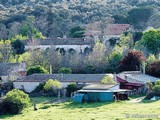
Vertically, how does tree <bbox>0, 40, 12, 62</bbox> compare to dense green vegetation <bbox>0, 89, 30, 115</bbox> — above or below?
above

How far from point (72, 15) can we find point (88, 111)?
6159cm

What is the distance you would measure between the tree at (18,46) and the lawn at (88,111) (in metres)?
28.3

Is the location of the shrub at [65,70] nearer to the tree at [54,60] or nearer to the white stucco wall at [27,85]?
the tree at [54,60]

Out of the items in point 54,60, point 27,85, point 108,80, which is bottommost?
point 27,85

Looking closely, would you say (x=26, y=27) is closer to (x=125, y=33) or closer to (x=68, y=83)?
(x=125, y=33)

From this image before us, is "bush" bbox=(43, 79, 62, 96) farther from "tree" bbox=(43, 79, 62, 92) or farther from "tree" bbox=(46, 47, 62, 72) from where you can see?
"tree" bbox=(46, 47, 62, 72)

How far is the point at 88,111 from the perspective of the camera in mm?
36219

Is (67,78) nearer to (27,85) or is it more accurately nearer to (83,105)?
(27,85)

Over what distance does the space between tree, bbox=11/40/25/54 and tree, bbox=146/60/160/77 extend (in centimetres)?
2290

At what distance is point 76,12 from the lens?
100 meters

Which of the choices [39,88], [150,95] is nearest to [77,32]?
[39,88]

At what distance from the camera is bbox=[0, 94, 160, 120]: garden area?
3341cm

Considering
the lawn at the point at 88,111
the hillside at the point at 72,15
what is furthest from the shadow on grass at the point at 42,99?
the hillside at the point at 72,15

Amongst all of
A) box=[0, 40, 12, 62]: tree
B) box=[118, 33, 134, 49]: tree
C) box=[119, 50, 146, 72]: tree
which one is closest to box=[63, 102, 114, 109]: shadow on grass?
box=[119, 50, 146, 72]: tree
